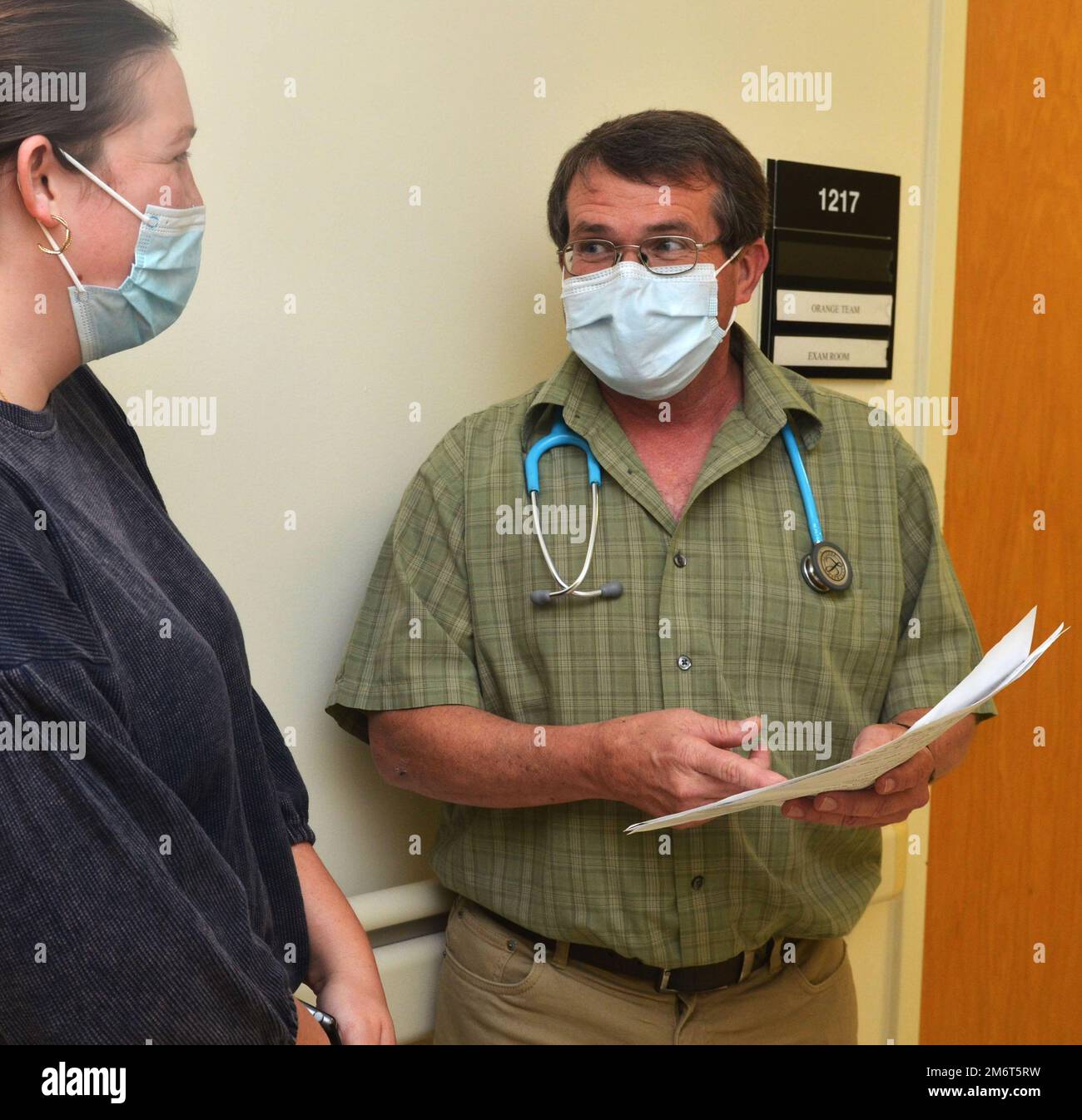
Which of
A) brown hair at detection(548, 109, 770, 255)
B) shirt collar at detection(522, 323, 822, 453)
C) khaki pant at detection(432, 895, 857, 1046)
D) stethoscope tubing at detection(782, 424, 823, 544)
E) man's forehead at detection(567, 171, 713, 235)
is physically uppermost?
brown hair at detection(548, 109, 770, 255)

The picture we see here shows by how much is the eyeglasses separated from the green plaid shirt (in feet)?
0.46

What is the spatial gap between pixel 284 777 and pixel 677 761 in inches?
15.2

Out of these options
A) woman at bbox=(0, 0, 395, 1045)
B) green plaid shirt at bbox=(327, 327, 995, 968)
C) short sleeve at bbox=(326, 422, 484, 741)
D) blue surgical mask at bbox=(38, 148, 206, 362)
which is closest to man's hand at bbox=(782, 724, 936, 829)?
green plaid shirt at bbox=(327, 327, 995, 968)

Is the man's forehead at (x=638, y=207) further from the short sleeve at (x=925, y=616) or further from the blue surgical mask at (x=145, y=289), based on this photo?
the blue surgical mask at (x=145, y=289)

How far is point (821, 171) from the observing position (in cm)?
184

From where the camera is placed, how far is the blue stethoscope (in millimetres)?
1369

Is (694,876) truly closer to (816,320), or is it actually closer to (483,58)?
(816,320)

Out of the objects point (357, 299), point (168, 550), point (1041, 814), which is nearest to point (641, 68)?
point (357, 299)

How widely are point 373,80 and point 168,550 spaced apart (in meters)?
0.75

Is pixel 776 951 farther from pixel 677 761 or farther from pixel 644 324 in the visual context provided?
pixel 644 324

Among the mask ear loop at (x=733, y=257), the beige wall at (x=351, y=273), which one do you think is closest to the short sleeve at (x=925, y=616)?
the mask ear loop at (x=733, y=257)

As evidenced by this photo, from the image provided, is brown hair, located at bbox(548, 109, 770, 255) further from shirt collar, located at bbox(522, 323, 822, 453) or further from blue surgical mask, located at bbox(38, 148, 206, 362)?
blue surgical mask, located at bbox(38, 148, 206, 362)

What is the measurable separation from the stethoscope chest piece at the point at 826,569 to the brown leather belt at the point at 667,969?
46 centimetres

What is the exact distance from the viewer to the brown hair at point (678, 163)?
138 cm
